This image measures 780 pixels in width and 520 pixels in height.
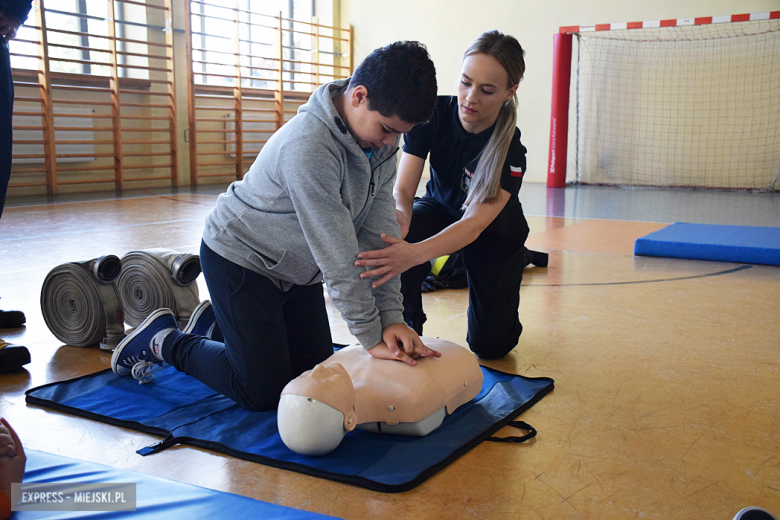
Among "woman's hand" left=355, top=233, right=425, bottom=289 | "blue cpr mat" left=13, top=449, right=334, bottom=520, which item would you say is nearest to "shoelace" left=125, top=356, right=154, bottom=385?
"blue cpr mat" left=13, top=449, right=334, bottom=520

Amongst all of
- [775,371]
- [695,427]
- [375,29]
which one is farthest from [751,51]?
[695,427]

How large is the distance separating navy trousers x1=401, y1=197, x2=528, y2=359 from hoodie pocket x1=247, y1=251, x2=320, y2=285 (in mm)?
525

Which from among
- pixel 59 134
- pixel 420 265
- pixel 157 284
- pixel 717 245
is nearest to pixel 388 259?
pixel 420 265

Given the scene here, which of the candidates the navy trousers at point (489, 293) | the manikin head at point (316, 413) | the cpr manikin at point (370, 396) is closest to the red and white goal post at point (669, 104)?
the navy trousers at point (489, 293)

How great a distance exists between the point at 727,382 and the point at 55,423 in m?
1.70

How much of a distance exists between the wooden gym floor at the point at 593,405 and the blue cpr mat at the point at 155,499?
70 mm

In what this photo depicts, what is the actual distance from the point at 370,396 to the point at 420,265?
28.5 inches

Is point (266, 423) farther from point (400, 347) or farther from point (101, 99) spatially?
point (101, 99)

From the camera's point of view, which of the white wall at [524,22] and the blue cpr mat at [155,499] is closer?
the blue cpr mat at [155,499]

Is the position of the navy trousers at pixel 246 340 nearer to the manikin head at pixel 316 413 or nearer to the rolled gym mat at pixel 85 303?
the manikin head at pixel 316 413

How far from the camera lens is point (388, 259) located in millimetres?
1422

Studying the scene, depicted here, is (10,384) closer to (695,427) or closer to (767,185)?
(695,427)

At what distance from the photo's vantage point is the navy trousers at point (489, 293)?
6.40ft

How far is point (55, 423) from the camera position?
1465 millimetres
